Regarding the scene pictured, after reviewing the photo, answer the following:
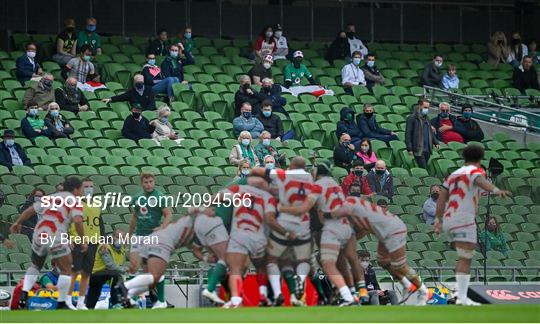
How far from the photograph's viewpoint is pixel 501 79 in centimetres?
3100

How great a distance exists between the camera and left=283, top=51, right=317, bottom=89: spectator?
2872 centimetres

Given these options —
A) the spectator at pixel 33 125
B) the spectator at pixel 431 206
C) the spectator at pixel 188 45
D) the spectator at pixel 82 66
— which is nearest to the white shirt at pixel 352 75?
the spectator at pixel 188 45

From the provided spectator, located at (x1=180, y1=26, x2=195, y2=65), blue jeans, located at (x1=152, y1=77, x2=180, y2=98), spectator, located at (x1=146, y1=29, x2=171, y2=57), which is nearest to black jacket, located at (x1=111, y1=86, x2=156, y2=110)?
blue jeans, located at (x1=152, y1=77, x2=180, y2=98)

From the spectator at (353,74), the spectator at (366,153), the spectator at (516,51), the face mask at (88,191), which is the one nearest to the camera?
the face mask at (88,191)

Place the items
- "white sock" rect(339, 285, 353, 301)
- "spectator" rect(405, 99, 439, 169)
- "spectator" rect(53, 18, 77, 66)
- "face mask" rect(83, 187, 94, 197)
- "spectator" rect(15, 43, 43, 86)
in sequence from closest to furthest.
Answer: "white sock" rect(339, 285, 353, 301), "face mask" rect(83, 187, 94, 197), "spectator" rect(405, 99, 439, 169), "spectator" rect(15, 43, 43, 86), "spectator" rect(53, 18, 77, 66)

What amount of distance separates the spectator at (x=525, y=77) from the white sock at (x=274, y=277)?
1289cm

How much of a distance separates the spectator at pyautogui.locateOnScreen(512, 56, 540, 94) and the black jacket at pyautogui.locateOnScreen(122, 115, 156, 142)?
857cm

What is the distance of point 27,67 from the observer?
27.2 meters

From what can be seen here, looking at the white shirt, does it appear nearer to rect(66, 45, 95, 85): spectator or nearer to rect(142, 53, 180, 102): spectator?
rect(142, 53, 180, 102): spectator

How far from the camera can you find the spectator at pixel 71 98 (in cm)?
2594

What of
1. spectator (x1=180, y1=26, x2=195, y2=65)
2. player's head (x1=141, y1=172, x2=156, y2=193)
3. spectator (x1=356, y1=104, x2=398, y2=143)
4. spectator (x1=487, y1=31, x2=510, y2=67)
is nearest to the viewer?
player's head (x1=141, y1=172, x2=156, y2=193)

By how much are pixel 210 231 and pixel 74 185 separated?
1656mm

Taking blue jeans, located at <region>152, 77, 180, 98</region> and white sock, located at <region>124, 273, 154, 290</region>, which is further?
blue jeans, located at <region>152, 77, 180, 98</region>

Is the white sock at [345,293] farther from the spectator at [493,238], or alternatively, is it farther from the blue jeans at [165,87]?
the blue jeans at [165,87]
